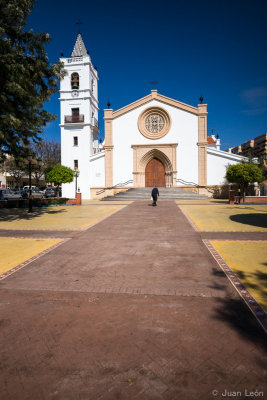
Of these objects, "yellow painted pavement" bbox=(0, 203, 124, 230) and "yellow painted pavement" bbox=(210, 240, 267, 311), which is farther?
"yellow painted pavement" bbox=(0, 203, 124, 230)

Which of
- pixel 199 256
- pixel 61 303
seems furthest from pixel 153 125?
pixel 61 303

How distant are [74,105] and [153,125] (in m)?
10.4

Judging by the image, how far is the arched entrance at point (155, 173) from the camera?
32.3 metres

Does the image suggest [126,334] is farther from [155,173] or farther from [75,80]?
[75,80]

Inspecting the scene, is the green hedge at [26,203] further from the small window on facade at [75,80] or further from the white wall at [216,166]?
the white wall at [216,166]

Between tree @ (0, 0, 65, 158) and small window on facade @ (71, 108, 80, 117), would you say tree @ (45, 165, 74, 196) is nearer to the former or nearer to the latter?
small window on facade @ (71, 108, 80, 117)

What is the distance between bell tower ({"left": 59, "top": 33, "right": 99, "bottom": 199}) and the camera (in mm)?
31266

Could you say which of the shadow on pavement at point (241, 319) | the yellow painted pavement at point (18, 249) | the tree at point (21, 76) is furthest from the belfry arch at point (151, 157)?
the shadow on pavement at point (241, 319)

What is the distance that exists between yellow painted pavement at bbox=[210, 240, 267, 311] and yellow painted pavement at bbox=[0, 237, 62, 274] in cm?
485

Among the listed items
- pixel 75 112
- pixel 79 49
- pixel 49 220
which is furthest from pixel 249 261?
pixel 79 49

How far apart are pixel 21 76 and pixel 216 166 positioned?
24.6 meters

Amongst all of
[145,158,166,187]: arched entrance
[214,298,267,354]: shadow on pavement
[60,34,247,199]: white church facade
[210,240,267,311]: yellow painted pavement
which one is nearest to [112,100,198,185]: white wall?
[60,34,247,199]: white church facade

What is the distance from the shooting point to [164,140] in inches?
1226

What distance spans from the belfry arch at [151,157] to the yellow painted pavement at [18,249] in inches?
936
